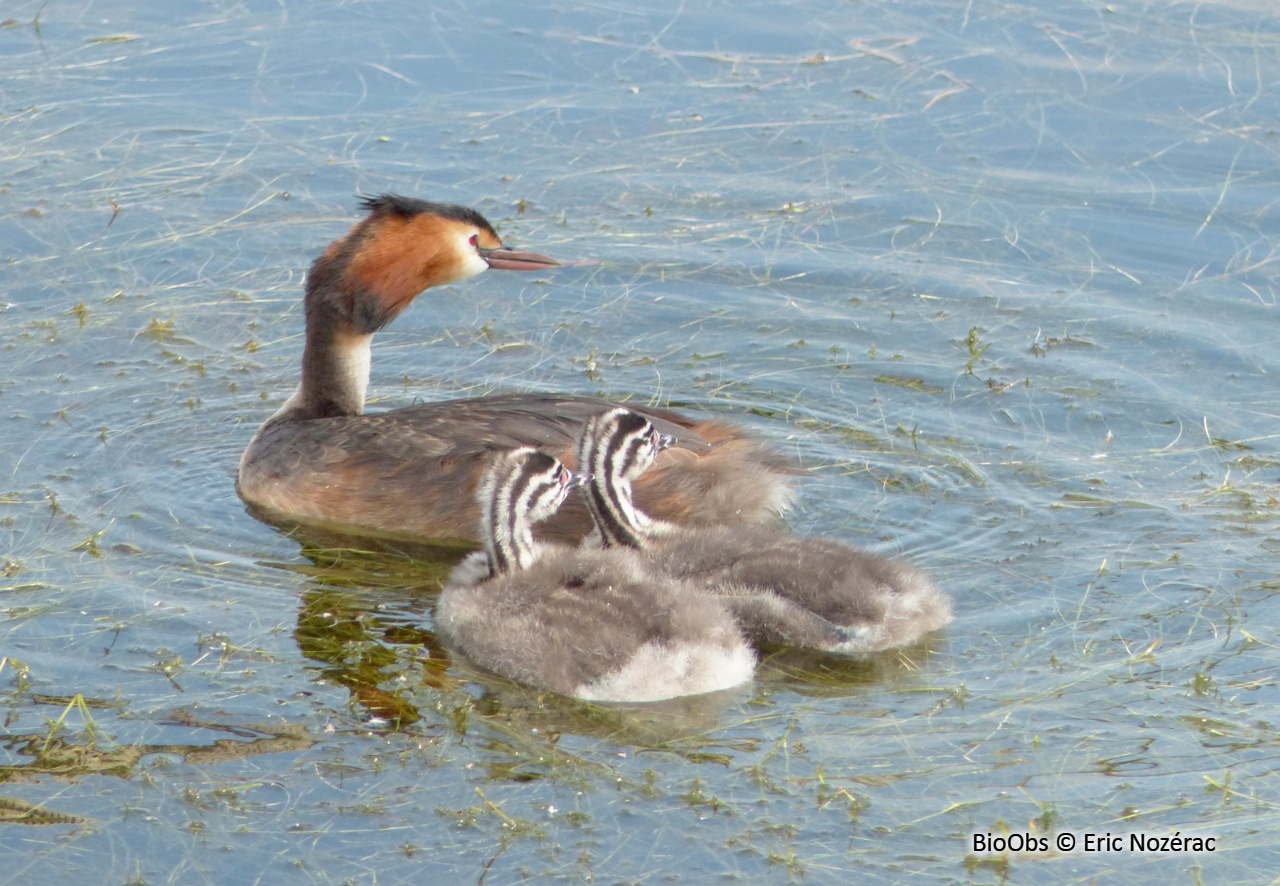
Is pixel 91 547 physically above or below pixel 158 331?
below

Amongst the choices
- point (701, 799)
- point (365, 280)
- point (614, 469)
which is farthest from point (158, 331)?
point (701, 799)

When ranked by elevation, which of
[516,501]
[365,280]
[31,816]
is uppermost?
[365,280]

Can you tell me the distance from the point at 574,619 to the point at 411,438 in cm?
173

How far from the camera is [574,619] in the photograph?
6125 millimetres

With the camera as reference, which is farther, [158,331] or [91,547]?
[158,331]

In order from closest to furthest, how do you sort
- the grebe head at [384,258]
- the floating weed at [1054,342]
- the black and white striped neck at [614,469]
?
the black and white striped neck at [614,469], the grebe head at [384,258], the floating weed at [1054,342]

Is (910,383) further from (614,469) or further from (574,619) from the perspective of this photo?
(574,619)

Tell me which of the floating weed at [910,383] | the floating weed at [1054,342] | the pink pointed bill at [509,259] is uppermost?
the pink pointed bill at [509,259]

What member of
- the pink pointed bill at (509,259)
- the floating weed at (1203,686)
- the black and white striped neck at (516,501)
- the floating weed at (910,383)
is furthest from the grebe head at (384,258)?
the floating weed at (1203,686)

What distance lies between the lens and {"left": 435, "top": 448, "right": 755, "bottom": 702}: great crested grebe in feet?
19.7

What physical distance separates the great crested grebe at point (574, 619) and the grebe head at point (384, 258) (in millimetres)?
1636

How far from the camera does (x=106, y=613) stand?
262 inches

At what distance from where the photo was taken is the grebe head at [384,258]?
804 centimetres

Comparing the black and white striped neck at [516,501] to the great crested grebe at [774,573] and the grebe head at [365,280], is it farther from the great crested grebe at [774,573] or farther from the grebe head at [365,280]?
the grebe head at [365,280]
